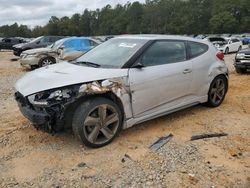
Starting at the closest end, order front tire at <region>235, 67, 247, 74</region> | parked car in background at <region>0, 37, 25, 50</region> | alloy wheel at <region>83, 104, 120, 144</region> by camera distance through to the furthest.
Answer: alloy wheel at <region>83, 104, 120, 144</region>, front tire at <region>235, 67, 247, 74</region>, parked car in background at <region>0, 37, 25, 50</region>

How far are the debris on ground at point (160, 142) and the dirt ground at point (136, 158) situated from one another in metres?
0.07

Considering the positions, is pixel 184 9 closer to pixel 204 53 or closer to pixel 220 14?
pixel 220 14

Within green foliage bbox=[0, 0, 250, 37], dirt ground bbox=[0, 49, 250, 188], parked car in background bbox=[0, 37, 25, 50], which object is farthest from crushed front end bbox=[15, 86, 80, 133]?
green foliage bbox=[0, 0, 250, 37]

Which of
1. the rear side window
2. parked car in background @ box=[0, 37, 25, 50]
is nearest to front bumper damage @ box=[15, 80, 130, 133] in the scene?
the rear side window

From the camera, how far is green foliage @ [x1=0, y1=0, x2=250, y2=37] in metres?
91.4

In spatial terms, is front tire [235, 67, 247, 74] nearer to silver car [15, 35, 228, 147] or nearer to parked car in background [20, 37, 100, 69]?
parked car in background [20, 37, 100, 69]

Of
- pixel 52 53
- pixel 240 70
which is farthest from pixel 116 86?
pixel 52 53

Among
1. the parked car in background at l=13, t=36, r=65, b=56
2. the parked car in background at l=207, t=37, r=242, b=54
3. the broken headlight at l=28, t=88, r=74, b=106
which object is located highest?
the broken headlight at l=28, t=88, r=74, b=106

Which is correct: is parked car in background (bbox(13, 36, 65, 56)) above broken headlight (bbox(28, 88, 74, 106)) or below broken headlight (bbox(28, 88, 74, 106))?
below

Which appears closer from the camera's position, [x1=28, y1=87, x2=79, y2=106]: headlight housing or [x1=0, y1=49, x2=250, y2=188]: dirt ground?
[x1=0, y1=49, x2=250, y2=188]: dirt ground

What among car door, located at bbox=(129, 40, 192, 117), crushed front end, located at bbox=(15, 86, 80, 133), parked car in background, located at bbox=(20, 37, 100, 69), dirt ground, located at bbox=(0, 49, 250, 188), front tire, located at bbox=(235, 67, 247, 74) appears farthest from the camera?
parked car in background, located at bbox=(20, 37, 100, 69)

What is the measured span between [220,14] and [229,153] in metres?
92.7

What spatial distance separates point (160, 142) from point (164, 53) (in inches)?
60.6

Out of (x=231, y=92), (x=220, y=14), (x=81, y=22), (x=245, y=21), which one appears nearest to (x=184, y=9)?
(x=220, y=14)
